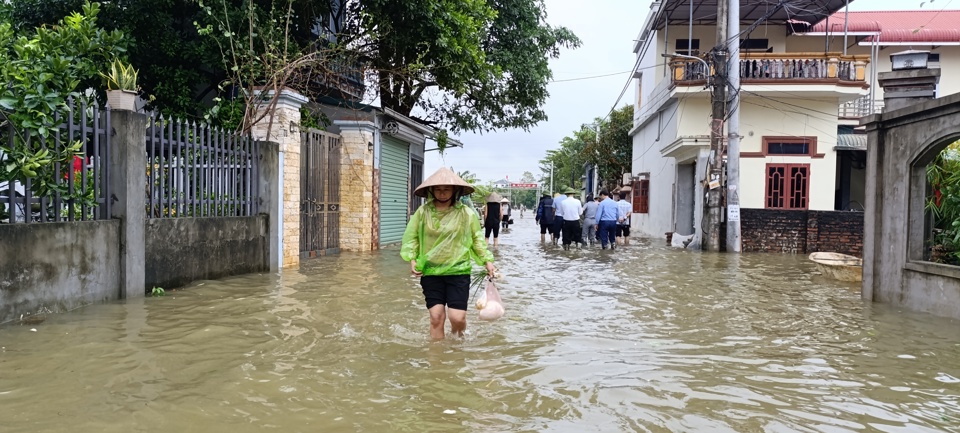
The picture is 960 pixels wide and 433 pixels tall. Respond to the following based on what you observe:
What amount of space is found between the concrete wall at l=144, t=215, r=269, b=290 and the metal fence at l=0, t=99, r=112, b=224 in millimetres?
820

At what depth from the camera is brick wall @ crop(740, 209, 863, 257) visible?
1731cm

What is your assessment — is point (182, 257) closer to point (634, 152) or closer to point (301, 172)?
point (301, 172)

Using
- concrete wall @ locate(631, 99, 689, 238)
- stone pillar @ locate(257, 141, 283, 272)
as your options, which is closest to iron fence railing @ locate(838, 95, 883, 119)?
concrete wall @ locate(631, 99, 689, 238)

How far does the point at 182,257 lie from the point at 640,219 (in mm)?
25216

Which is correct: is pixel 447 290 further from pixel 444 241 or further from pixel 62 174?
pixel 62 174

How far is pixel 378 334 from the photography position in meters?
6.25

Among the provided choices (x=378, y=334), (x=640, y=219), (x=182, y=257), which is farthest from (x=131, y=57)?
(x=640, y=219)

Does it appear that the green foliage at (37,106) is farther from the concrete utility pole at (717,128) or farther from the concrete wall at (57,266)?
the concrete utility pole at (717,128)

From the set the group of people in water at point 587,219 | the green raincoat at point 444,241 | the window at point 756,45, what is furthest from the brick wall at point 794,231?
the green raincoat at point 444,241

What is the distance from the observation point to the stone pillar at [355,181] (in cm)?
1499

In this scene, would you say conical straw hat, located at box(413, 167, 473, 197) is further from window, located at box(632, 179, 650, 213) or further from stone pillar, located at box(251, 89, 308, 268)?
window, located at box(632, 179, 650, 213)

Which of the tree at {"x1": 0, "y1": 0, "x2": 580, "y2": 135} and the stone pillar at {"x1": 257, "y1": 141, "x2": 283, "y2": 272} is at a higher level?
the tree at {"x1": 0, "y1": 0, "x2": 580, "y2": 135}

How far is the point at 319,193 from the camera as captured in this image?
1353 centimetres

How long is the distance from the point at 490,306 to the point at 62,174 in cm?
455
